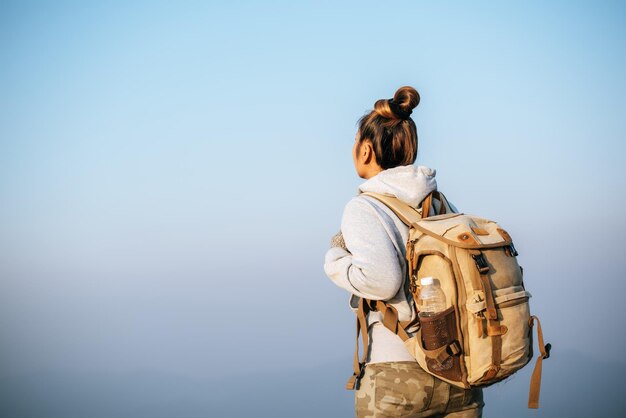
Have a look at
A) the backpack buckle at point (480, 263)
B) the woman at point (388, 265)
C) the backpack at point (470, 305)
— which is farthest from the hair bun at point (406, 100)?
the backpack buckle at point (480, 263)

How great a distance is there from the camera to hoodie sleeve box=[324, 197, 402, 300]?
375 cm

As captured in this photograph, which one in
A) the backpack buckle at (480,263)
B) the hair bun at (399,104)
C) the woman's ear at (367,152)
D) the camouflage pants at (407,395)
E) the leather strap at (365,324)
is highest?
the hair bun at (399,104)

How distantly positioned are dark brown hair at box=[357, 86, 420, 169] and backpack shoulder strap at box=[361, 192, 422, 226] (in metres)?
0.23

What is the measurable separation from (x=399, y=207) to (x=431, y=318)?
2.00ft

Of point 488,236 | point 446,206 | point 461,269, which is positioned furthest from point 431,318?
point 446,206

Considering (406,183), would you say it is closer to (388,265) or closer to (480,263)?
(388,265)

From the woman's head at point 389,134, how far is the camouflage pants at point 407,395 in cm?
104

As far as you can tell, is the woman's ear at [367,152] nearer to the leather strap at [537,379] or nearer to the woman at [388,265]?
the woman at [388,265]

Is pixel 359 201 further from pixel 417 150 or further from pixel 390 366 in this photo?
pixel 390 366

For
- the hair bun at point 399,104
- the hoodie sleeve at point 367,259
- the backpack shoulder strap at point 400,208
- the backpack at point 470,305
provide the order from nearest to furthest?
1. the backpack at point 470,305
2. the hoodie sleeve at point 367,259
3. the backpack shoulder strap at point 400,208
4. the hair bun at point 399,104

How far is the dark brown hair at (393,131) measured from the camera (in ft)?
13.3

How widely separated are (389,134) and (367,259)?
0.72m

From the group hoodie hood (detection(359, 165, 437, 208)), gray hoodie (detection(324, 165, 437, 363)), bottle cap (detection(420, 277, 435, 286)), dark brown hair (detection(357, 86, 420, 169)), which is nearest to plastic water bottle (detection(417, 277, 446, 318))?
bottle cap (detection(420, 277, 435, 286))

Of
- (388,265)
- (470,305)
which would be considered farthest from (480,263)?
(388,265)
